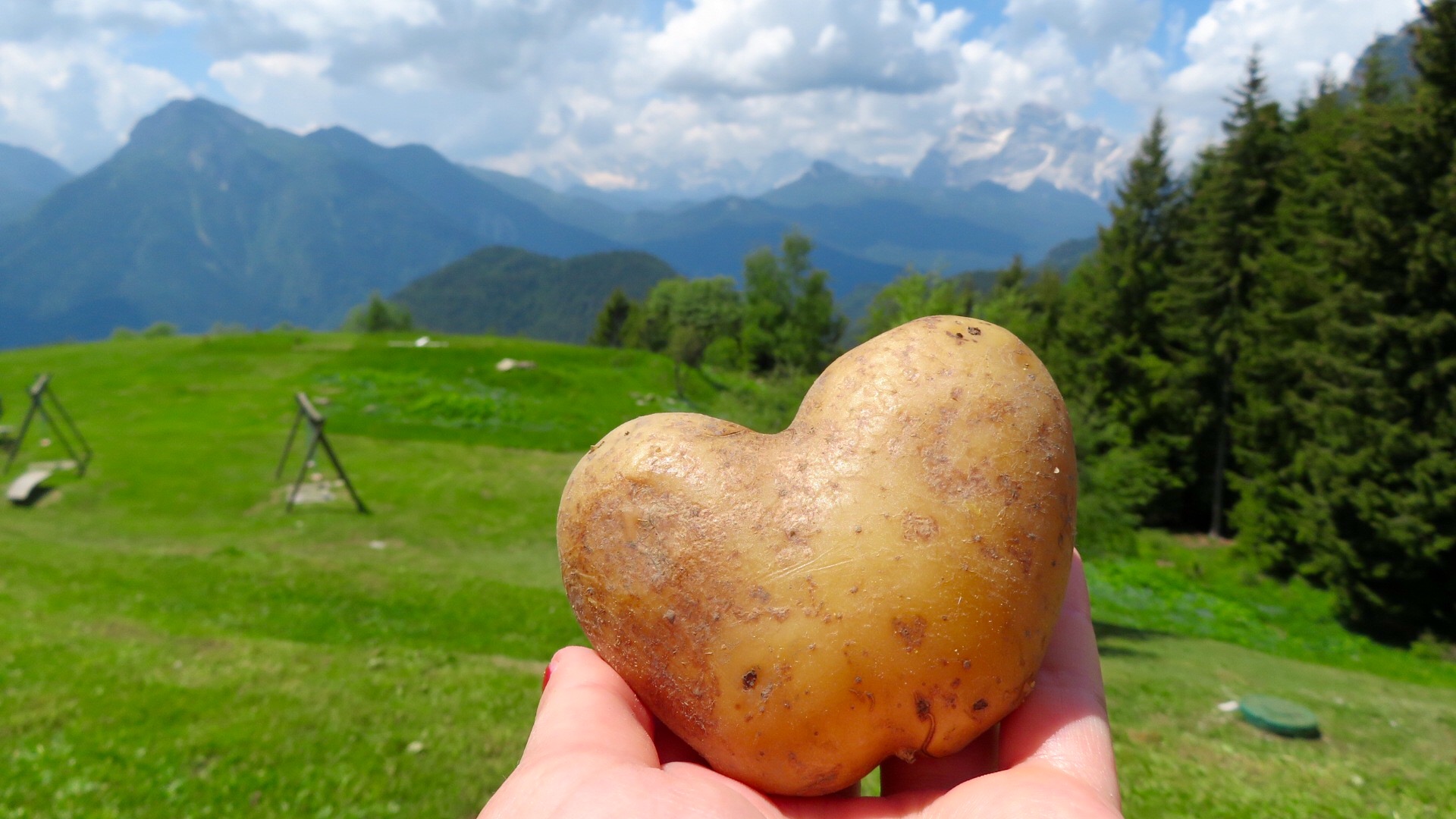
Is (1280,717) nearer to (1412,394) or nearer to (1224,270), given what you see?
(1412,394)

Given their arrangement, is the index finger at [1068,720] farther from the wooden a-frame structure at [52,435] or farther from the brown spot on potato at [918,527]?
the wooden a-frame structure at [52,435]

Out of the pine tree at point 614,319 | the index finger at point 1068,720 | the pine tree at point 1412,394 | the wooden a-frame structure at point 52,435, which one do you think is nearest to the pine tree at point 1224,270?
the pine tree at point 1412,394

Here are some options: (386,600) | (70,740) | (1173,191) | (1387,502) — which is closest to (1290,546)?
(1387,502)

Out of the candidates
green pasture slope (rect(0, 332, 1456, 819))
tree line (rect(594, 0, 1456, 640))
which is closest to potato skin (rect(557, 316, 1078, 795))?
green pasture slope (rect(0, 332, 1456, 819))

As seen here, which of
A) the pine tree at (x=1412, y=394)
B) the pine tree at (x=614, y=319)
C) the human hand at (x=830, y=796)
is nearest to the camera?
the human hand at (x=830, y=796)

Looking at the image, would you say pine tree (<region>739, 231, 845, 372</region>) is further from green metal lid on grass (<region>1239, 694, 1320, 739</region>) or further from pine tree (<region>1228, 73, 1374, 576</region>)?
green metal lid on grass (<region>1239, 694, 1320, 739</region>)

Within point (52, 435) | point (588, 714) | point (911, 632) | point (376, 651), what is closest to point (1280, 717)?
point (911, 632)
